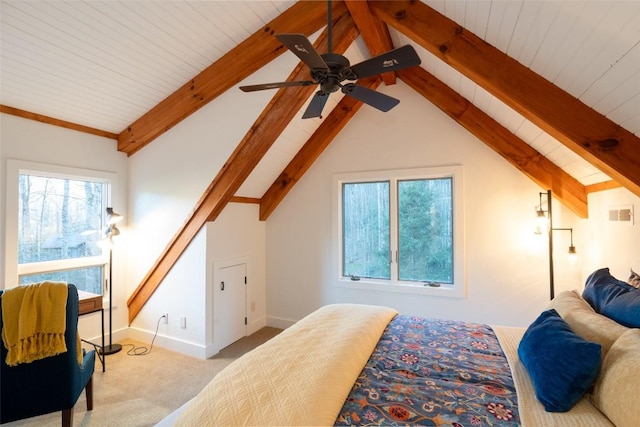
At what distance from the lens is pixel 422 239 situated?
11.5 feet

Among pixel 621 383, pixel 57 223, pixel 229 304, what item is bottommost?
pixel 229 304

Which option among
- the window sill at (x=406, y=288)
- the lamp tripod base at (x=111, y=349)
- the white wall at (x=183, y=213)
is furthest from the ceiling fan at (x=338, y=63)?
the lamp tripod base at (x=111, y=349)

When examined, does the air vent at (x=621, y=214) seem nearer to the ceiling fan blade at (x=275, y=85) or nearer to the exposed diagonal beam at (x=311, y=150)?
the ceiling fan blade at (x=275, y=85)

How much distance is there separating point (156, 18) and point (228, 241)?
88.1 inches

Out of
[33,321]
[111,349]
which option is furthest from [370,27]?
[111,349]

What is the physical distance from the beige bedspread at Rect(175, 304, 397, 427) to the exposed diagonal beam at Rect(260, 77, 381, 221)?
7.86ft

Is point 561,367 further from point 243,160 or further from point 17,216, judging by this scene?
point 17,216

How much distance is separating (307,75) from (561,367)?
2.63m

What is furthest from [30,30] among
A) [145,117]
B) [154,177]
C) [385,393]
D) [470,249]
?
[470,249]

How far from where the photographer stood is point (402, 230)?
3586mm

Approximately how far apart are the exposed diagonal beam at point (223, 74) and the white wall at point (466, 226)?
1381 mm

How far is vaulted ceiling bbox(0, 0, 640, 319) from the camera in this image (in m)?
1.56

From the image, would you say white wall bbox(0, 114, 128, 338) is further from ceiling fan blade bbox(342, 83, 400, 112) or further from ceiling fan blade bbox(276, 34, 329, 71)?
ceiling fan blade bbox(342, 83, 400, 112)

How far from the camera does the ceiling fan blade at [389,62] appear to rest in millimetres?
1510
